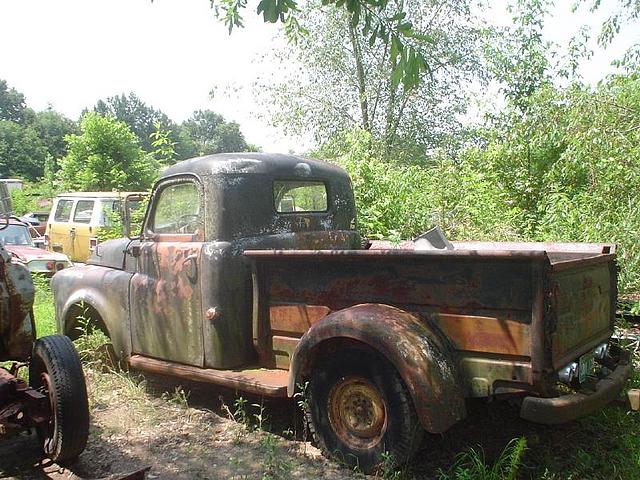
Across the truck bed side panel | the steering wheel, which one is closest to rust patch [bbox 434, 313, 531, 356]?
the truck bed side panel

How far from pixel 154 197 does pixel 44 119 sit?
64.6 m

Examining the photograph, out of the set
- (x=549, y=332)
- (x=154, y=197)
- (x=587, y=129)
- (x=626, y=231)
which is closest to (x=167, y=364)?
(x=154, y=197)

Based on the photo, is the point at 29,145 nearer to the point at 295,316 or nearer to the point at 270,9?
the point at 295,316

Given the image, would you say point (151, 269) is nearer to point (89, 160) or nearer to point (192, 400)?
point (192, 400)

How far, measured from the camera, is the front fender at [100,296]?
490 centimetres

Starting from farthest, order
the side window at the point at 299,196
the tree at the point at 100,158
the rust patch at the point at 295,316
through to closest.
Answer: the tree at the point at 100,158 < the side window at the point at 299,196 < the rust patch at the point at 295,316

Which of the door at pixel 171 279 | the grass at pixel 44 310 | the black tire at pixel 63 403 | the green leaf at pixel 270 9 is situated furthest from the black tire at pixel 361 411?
the grass at pixel 44 310

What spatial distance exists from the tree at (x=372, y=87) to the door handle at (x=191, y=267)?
13.0 meters

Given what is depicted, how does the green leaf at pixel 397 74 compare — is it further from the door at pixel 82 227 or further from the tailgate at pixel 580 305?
the door at pixel 82 227

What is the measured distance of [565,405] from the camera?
289cm

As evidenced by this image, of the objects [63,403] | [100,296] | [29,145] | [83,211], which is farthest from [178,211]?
[29,145]

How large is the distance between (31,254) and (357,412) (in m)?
7.87

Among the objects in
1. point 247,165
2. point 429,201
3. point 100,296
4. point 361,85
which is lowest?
point 100,296

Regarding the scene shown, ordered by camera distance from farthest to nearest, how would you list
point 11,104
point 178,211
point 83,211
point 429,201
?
point 11,104, point 83,211, point 429,201, point 178,211
